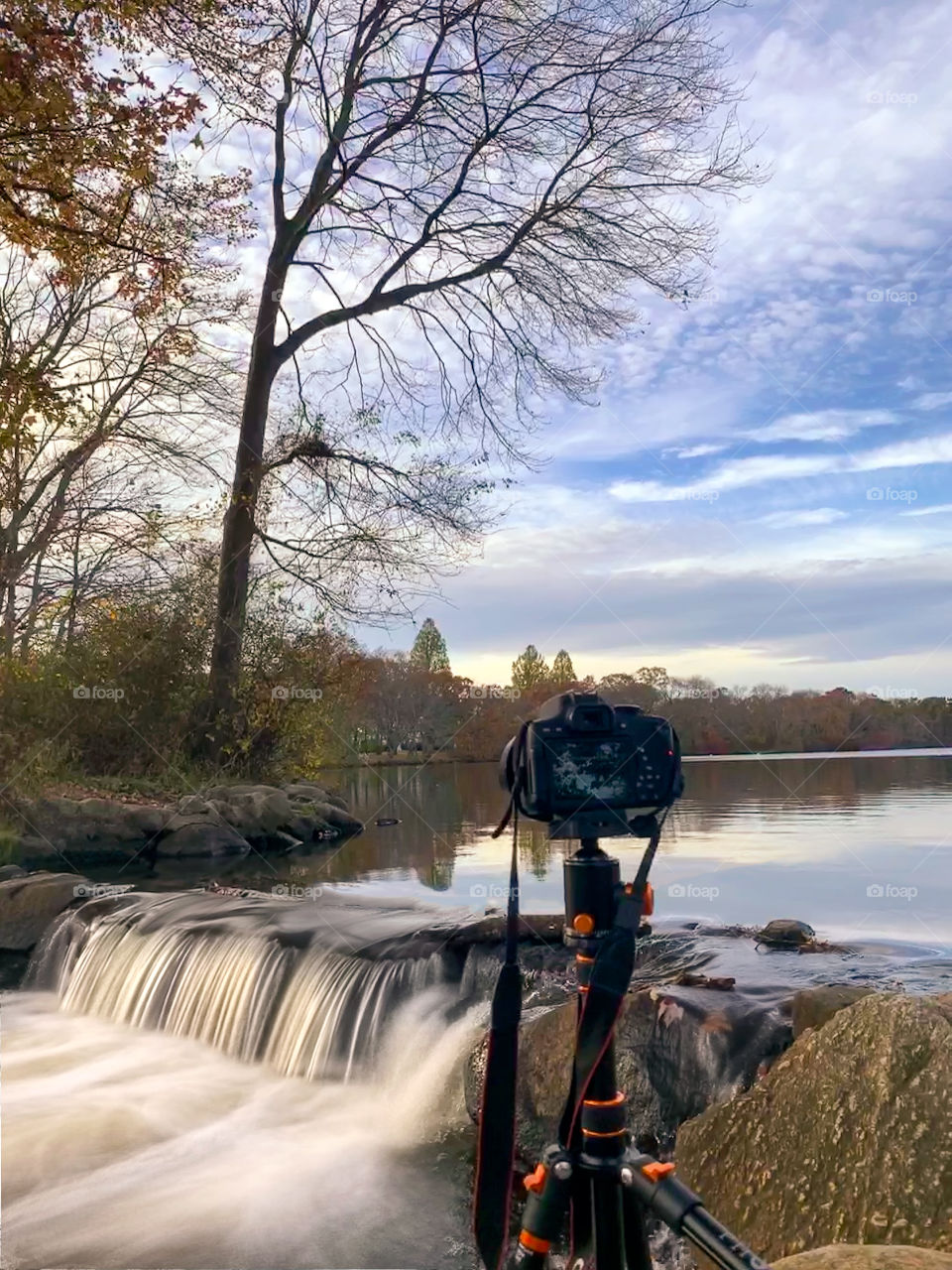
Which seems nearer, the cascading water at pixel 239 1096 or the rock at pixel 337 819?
the cascading water at pixel 239 1096

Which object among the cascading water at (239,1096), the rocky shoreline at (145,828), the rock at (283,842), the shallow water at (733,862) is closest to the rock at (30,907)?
the cascading water at (239,1096)

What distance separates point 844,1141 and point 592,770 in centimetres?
170

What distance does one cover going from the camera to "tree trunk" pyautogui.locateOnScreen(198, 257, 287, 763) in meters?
13.6

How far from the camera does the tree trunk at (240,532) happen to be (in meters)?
13.6

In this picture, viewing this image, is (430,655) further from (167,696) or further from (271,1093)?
(271,1093)

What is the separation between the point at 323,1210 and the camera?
3934 millimetres

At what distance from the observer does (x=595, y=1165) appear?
65.5 inches

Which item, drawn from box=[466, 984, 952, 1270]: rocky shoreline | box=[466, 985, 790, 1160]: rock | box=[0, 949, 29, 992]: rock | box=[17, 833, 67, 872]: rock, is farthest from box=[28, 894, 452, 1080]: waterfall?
box=[17, 833, 67, 872]: rock

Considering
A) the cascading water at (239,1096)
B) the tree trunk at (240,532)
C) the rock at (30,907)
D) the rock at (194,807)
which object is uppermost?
the tree trunk at (240,532)

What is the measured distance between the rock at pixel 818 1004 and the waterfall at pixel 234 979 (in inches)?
87.4

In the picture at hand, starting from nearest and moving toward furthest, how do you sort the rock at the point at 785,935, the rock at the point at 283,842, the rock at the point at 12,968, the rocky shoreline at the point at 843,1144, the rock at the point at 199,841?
the rocky shoreline at the point at 843,1144, the rock at the point at 785,935, the rock at the point at 12,968, the rock at the point at 199,841, the rock at the point at 283,842

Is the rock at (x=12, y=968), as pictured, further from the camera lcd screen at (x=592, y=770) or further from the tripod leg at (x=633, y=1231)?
the camera lcd screen at (x=592, y=770)

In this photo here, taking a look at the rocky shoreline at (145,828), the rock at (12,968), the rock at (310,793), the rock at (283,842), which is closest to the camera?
the rock at (12,968)

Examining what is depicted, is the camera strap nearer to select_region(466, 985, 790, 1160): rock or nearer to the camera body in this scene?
the camera body
